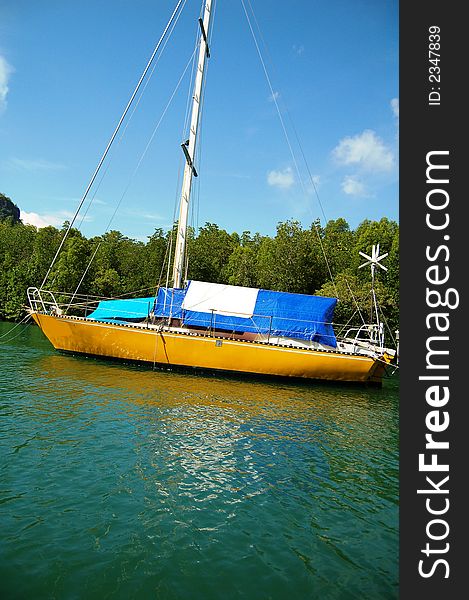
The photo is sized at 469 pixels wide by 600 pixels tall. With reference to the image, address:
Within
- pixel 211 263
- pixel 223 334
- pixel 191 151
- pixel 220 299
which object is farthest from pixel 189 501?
pixel 211 263

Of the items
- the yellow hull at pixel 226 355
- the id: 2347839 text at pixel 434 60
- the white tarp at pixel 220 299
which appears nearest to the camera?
the id: 2347839 text at pixel 434 60

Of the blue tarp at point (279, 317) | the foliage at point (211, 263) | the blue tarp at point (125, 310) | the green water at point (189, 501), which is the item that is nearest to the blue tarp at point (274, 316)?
the blue tarp at point (279, 317)

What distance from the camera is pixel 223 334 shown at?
18.6 metres

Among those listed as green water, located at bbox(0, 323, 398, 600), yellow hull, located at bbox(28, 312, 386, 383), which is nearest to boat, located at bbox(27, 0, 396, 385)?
yellow hull, located at bbox(28, 312, 386, 383)

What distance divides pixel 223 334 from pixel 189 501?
12775 millimetres

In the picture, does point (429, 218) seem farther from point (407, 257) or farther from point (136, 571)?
point (136, 571)

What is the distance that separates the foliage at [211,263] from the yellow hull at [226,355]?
1619 centimetres

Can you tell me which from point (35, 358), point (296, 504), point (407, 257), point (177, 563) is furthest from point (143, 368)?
point (407, 257)

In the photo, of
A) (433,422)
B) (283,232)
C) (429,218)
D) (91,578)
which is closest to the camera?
(433,422)

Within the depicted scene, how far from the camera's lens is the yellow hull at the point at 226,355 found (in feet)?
57.4

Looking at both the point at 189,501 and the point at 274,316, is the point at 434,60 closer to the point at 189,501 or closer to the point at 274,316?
the point at 189,501

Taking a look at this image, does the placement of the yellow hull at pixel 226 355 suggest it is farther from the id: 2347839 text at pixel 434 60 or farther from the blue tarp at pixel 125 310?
the id: 2347839 text at pixel 434 60

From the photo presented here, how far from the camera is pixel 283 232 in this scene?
4166 cm

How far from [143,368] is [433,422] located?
1613cm
